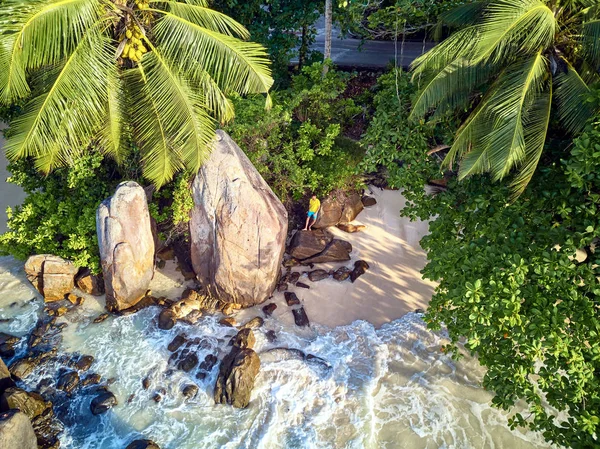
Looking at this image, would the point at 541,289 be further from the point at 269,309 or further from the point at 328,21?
the point at 328,21

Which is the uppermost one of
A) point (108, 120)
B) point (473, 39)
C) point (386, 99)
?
point (473, 39)

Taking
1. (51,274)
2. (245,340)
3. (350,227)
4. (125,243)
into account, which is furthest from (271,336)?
(51,274)

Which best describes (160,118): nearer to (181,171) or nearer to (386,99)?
(181,171)

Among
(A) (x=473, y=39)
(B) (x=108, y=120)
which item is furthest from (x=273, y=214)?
(A) (x=473, y=39)

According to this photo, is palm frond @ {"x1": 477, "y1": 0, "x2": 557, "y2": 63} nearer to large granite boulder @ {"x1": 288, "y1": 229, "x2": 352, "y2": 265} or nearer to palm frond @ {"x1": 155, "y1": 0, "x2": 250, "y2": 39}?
palm frond @ {"x1": 155, "y1": 0, "x2": 250, "y2": 39}

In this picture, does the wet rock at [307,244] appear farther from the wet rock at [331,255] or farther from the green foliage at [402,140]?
the green foliage at [402,140]

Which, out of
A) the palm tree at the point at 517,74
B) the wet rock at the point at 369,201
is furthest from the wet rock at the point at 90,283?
the palm tree at the point at 517,74
